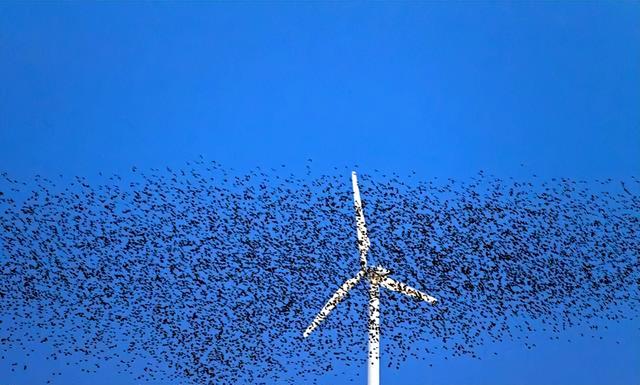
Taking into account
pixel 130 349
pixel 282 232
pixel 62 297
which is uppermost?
pixel 282 232

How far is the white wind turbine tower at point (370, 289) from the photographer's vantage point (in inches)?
716

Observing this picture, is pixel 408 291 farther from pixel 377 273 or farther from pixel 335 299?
pixel 335 299

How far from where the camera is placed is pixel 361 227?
1873 cm

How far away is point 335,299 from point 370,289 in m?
0.84

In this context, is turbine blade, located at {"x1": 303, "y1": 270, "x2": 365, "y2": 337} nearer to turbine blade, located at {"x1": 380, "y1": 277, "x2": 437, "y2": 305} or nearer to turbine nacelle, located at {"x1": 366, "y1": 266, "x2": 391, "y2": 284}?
turbine nacelle, located at {"x1": 366, "y1": 266, "x2": 391, "y2": 284}

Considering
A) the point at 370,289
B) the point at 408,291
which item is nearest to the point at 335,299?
the point at 370,289

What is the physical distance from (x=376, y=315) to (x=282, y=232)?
10.6 feet

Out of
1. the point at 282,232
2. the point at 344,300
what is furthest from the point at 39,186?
the point at 344,300

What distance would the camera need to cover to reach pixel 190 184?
64.6ft

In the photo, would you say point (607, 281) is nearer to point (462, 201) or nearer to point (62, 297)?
point (462, 201)

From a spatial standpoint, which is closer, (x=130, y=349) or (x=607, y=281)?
(x=130, y=349)

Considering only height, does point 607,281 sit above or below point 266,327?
above

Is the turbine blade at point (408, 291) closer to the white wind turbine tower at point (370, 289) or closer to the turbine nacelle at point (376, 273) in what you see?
the white wind turbine tower at point (370, 289)

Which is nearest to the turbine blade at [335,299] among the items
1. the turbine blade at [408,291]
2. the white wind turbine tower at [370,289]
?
the white wind turbine tower at [370,289]
